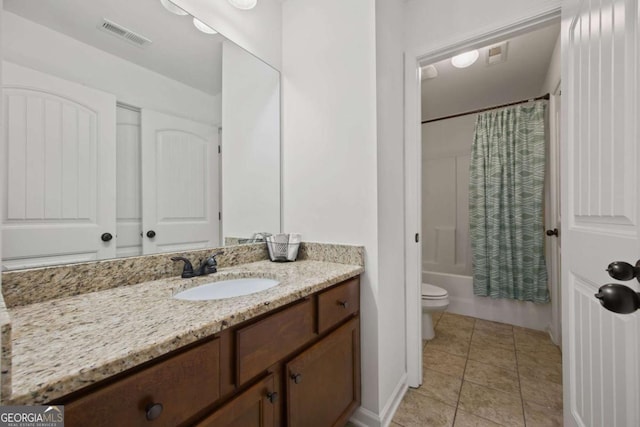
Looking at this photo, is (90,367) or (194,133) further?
(194,133)

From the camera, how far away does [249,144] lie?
1.58 meters

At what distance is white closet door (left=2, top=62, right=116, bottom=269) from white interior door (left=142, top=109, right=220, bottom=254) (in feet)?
0.42

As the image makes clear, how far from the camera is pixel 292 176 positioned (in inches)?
65.0

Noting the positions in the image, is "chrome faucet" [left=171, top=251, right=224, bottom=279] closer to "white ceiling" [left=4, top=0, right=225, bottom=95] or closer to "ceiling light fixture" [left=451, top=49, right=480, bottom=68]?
"white ceiling" [left=4, top=0, right=225, bottom=95]

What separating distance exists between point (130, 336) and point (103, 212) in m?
0.61

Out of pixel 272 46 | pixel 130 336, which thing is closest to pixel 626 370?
pixel 130 336

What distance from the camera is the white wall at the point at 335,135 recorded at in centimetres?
135

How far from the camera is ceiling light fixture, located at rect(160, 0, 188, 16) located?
1.16m

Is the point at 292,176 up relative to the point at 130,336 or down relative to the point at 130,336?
up

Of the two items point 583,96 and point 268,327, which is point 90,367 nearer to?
point 268,327

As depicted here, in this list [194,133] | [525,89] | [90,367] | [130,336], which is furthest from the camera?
[525,89]

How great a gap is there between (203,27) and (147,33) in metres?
0.29

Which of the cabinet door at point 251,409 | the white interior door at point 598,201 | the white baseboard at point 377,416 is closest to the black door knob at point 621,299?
the white interior door at point 598,201

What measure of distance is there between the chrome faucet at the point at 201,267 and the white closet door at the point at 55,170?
256mm
